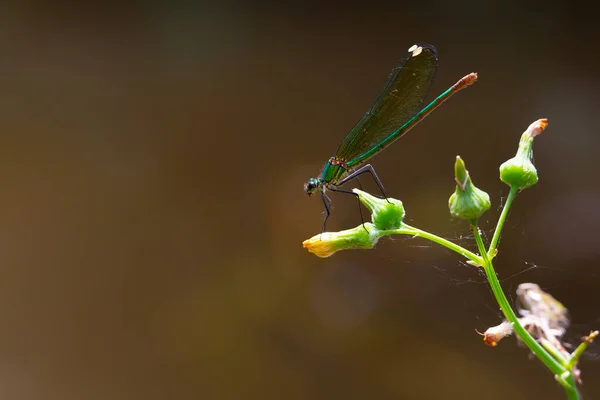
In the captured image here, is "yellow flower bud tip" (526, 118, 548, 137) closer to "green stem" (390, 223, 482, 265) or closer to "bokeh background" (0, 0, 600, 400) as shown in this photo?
"green stem" (390, 223, 482, 265)

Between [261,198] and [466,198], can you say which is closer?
[466,198]

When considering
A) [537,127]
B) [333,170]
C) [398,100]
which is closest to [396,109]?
[398,100]

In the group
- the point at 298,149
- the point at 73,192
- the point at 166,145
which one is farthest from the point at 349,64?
the point at 73,192

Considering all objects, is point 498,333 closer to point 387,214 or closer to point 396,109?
point 387,214

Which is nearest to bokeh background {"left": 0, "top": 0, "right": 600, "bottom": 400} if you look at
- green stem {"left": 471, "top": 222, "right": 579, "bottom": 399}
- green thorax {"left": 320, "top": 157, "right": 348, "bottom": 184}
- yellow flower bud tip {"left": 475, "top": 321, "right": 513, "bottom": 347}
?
green thorax {"left": 320, "top": 157, "right": 348, "bottom": 184}

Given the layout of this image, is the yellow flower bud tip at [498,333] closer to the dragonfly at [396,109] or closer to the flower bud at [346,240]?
the flower bud at [346,240]
